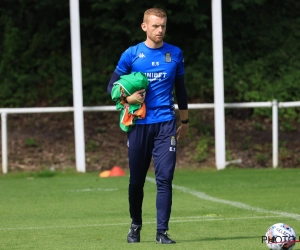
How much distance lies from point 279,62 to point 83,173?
22.7 feet

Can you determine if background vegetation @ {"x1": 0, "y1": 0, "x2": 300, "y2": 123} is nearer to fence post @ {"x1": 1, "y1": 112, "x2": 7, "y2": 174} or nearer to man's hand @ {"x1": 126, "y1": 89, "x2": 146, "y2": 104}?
fence post @ {"x1": 1, "y1": 112, "x2": 7, "y2": 174}

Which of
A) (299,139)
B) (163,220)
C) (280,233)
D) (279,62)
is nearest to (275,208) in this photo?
(163,220)

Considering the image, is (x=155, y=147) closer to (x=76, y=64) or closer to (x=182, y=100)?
(x=182, y=100)

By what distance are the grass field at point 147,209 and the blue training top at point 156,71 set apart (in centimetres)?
118

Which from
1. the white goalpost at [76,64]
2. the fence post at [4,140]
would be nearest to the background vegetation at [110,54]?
the white goalpost at [76,64]

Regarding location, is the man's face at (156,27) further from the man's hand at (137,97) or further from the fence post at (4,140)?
the fence post at (4,140)

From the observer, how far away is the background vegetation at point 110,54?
21.2m

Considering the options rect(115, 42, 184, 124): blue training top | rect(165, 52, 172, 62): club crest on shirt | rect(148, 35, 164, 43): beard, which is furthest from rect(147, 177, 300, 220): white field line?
rect(148, 35, 164, 43): beard

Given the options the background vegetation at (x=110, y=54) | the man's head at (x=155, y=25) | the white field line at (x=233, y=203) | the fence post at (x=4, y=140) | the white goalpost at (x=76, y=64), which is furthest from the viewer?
the background vegetation at (x=110, y=54)

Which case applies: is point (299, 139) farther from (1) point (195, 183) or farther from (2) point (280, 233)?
(2) point (280, 233)

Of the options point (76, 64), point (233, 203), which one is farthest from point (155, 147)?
point (76, 64)

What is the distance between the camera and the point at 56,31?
21750 mm

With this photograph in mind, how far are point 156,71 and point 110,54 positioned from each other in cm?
1365

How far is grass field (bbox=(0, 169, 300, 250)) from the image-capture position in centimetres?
840
